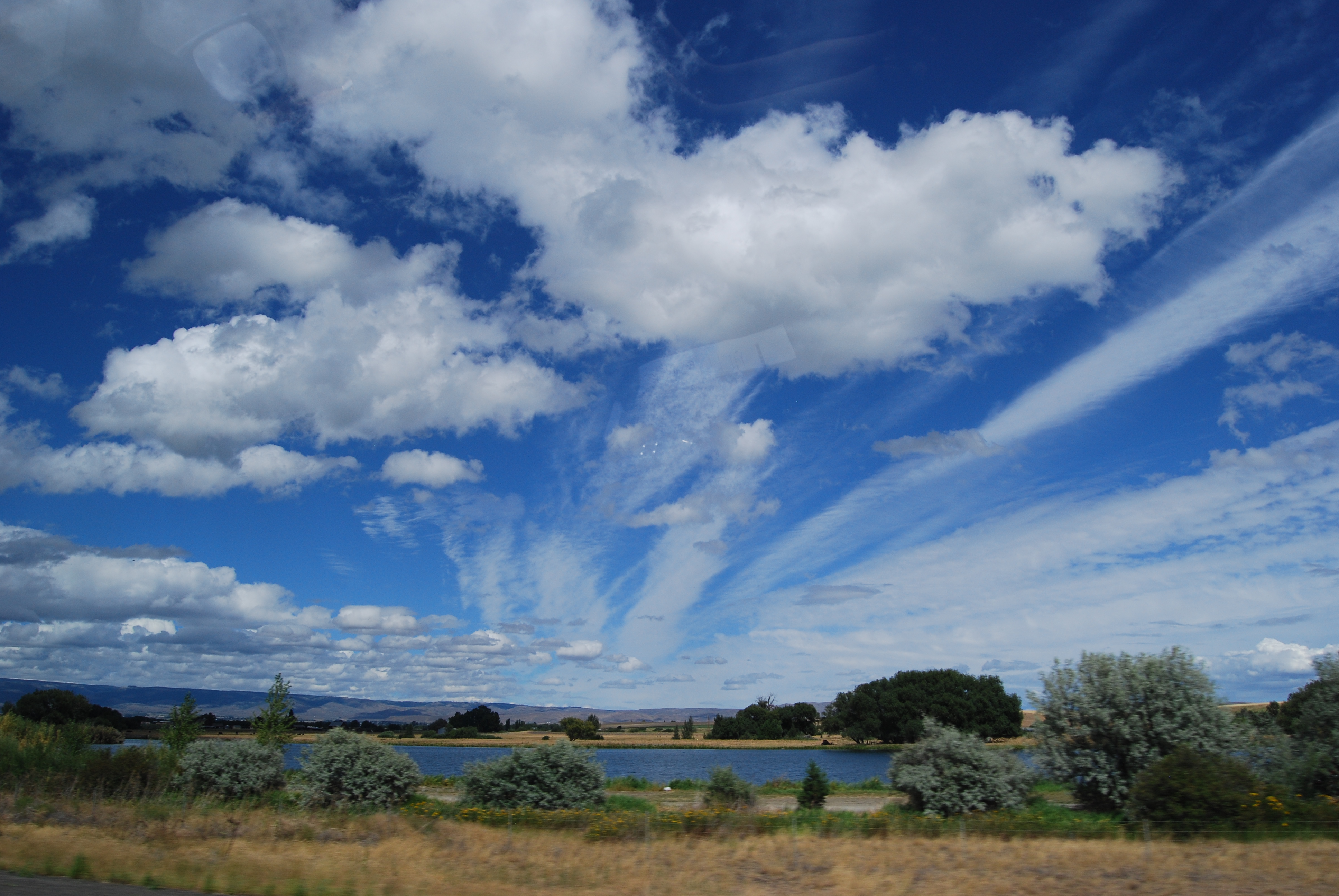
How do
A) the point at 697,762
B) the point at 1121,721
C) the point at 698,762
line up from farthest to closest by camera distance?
the point at 698,762 → the point at 697,762 → the point at 1121,721

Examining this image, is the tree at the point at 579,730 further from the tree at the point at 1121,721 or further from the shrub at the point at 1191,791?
the shrub at the point at 1191,791

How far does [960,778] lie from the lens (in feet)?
80.4

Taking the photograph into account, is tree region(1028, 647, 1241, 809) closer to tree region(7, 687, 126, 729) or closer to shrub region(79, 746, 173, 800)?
shrub region(79, 746, 173, 800)

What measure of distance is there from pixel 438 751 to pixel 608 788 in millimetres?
74348

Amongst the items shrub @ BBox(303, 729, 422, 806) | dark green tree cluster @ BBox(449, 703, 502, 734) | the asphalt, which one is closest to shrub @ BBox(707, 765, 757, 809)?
shrub @ BBox(303, 729, 422, 806)

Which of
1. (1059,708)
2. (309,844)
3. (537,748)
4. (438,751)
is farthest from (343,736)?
(438,751)

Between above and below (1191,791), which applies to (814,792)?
below

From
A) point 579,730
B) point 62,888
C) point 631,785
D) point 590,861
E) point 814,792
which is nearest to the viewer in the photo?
point 62,888

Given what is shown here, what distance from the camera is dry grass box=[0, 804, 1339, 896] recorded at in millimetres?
13758

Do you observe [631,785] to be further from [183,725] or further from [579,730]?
[579,730]

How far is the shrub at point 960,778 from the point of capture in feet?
79.2

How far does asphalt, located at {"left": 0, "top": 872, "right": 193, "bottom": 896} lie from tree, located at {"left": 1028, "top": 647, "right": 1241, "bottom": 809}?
2386 centimetres

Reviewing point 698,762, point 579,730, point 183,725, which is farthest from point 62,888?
point 579,730

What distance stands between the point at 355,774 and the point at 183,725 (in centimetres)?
2493
